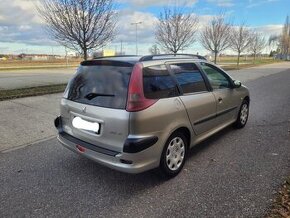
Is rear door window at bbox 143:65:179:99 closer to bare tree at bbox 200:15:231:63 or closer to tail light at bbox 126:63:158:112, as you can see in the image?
tail light at bbox 126:63:158:112

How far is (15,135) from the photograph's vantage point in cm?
547

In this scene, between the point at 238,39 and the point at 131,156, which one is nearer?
the point at 131,156

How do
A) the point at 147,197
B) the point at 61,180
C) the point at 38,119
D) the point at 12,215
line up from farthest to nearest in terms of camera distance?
the point at 38,119 < the point at 61,180 < the point at 147,197 < the point at 12,215

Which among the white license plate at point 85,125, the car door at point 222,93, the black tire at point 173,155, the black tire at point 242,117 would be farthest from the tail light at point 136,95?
the black tire at point 242,117

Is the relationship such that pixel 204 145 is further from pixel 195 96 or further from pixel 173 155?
pixel 173 155

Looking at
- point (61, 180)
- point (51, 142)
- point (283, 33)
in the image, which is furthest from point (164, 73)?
point (283, 33)

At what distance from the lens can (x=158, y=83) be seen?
3.48 meters

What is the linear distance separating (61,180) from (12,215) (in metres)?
0.81

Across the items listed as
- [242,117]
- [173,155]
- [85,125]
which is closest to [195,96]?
[173,155]

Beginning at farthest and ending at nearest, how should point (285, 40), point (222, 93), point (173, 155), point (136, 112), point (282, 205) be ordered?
point (285, 40) → point (222, 93) → point (173, 155) → point (136, 112) → point (282, 205)

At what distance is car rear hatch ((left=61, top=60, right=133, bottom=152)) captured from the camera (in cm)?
320

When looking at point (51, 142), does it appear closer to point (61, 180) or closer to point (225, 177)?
point (61, 180)

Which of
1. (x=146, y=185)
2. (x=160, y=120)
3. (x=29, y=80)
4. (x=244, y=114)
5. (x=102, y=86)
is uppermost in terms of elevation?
(x=102, y=86)

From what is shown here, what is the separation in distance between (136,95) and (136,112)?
0.20 meters
